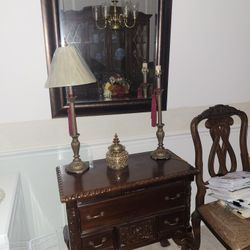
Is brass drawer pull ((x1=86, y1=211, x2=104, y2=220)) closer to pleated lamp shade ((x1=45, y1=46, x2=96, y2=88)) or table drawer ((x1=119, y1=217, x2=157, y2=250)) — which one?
table drawer ((x1=119, y1=217, x2=157, y2=250))

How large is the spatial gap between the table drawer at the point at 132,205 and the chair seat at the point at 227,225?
20 centimetres

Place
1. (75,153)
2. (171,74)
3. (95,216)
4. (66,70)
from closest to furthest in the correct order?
(66,70) < (95,216) < (75,153) < (171,74)

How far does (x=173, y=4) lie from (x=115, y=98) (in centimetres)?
75

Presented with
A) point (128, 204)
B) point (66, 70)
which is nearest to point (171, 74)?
point (66, 70)

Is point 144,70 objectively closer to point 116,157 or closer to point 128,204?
point 116,157

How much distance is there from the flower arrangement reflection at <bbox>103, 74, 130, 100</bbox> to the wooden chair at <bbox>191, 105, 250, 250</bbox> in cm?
53

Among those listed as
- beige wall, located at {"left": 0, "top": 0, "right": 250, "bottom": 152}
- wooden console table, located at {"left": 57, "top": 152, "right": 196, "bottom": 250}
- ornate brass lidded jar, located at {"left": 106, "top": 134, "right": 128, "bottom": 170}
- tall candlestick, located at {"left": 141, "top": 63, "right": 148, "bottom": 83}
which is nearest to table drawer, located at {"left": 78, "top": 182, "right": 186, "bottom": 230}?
wooden console table, located at {"left": 57, "top": 152, "right": 196, "bottom": 250}

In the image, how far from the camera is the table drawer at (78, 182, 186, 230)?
1.45m

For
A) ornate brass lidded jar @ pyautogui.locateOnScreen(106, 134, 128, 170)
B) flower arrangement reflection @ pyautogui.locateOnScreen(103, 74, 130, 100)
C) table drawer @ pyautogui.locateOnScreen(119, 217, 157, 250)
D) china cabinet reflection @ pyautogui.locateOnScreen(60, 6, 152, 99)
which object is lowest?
table drawer @ pyautogui.locateOnScreen(119, 217, 157, 250)

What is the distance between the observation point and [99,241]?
4.94 feet

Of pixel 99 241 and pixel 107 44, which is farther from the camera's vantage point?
pixel 107 44

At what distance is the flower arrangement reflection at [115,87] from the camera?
5.83 feet

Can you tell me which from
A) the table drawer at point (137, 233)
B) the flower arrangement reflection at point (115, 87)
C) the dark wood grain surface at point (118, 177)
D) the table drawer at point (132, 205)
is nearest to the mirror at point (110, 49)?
the flower arrangement reflection at point (115, 87)

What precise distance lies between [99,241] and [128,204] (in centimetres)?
27
